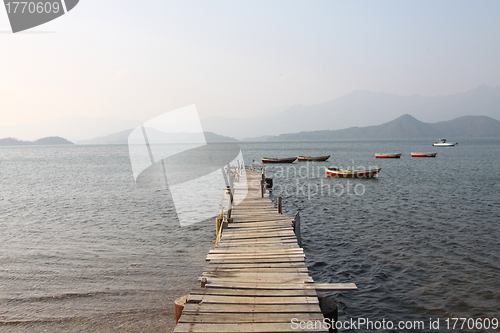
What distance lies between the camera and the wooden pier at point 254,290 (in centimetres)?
635

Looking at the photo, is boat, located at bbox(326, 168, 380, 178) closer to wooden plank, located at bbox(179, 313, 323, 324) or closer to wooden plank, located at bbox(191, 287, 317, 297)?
wooden plank, located at bbox(191, 287, 317, 297)

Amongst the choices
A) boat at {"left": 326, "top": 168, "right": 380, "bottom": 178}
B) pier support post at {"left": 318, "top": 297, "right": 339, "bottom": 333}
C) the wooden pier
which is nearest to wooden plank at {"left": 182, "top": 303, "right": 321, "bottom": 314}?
the wooden pier

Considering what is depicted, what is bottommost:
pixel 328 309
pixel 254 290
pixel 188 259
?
pixel 188 259

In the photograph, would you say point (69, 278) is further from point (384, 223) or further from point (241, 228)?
point (384, 223)

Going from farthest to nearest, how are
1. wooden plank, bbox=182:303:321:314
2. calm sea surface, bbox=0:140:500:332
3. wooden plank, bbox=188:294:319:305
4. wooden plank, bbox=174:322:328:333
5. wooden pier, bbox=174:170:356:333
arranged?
calm sea surface, bbox=0:140:500:332 < wooden plank, bbox=188:294:319:305 < wooden plank, bbox=182:303:321:314 < wooden pier, bbox=174:170:356:333 < wooden plank, bbox=174:322:328:333

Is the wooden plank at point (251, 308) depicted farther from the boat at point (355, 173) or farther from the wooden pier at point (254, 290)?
the boat at point (355, 173)

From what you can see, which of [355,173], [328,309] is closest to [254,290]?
[328,309]

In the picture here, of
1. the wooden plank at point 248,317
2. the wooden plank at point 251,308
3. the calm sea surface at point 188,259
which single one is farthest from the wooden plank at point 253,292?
the calm sea surface at point 188,259

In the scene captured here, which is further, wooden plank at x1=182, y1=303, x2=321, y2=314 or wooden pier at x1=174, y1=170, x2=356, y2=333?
wooden plank at x1=182, y1=303, x2=321, y2=314

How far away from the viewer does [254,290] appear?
7645mm

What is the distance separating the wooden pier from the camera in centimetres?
635

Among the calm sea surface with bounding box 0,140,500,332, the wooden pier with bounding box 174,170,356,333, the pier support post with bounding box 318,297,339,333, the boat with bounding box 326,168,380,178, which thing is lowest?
the boat with bounding box 326,168,380,178

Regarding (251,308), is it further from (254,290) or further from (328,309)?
(328,309)

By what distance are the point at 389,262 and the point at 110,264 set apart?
11.6 metres
